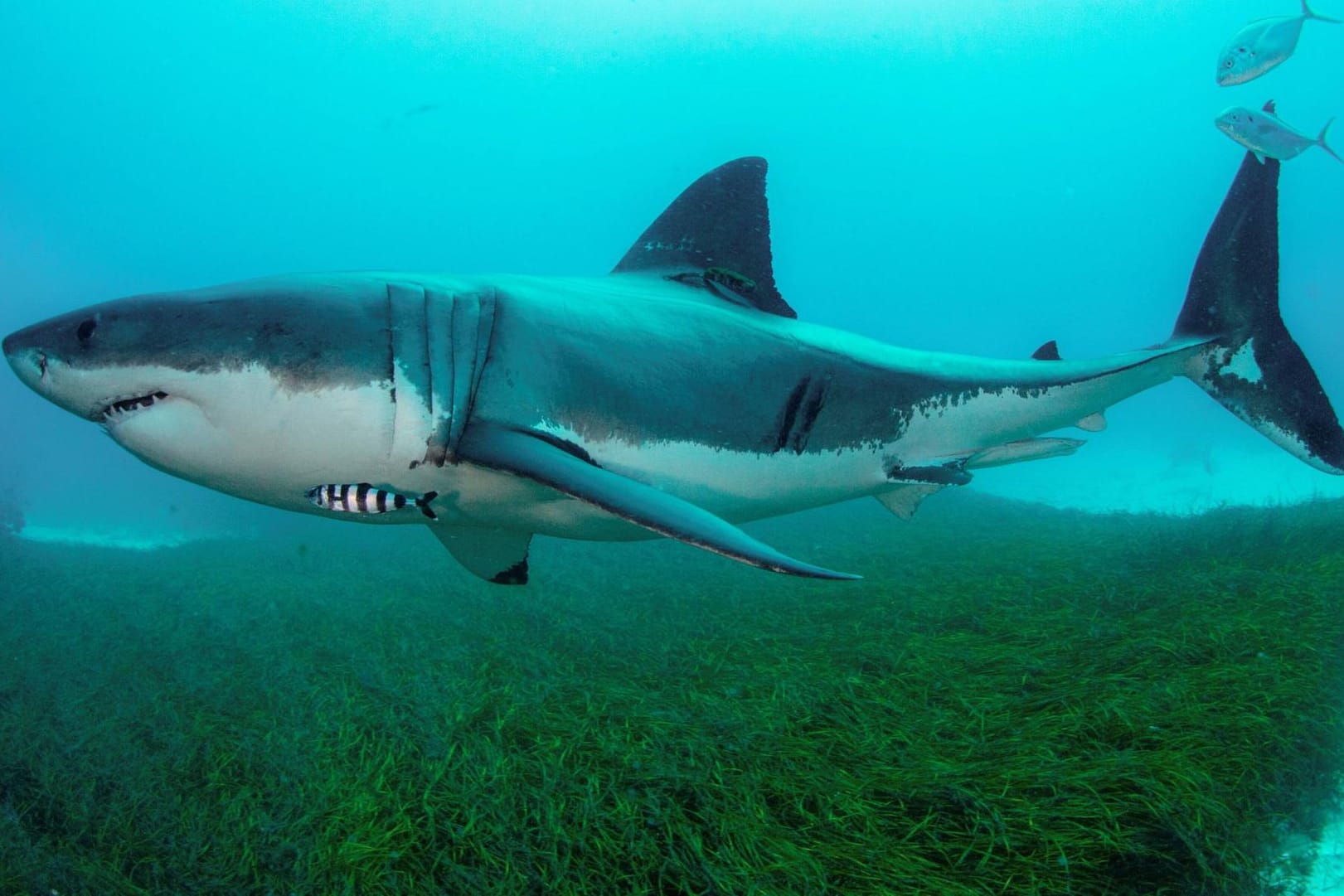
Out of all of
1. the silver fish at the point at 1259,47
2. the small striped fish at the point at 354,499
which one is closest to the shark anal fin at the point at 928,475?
the small striped fish at the point at 354,499

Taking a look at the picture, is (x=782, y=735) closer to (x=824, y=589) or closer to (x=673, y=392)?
(x=673, y=392)

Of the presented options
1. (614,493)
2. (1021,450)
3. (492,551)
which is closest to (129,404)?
(614,493)

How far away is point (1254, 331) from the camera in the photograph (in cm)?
557

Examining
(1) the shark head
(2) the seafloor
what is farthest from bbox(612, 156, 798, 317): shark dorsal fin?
(2) the seafloor

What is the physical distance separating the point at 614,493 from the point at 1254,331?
5909mm

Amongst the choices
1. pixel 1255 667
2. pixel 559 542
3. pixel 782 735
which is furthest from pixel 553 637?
pixel 559 542

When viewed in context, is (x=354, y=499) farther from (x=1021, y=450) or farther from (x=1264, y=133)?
(x=1264, y=133)

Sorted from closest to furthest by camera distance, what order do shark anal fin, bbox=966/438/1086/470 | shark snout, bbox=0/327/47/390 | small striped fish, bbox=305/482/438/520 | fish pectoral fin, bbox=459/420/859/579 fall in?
fish pectoral fin, bbox=459/420/859/579, shark snout, bbox=0/327/47/390, small striped fish, bbox=305/482/438/520, shark anal fin, bbox=966/438/1086/470

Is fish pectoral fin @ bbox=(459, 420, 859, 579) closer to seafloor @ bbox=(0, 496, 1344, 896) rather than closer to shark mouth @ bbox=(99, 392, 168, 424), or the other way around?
shark mouth @ bbox=(99, 392, 168, 424)

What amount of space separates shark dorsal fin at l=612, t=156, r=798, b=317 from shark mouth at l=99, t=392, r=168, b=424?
3.01 metres

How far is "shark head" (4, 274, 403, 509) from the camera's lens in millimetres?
2465

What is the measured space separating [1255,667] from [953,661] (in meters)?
1.72

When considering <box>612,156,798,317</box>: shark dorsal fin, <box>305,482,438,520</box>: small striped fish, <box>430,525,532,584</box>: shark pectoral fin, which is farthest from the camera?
<box>612,156,798,317</box>: shark dorsal fin

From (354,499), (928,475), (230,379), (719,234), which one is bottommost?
(928,475)
